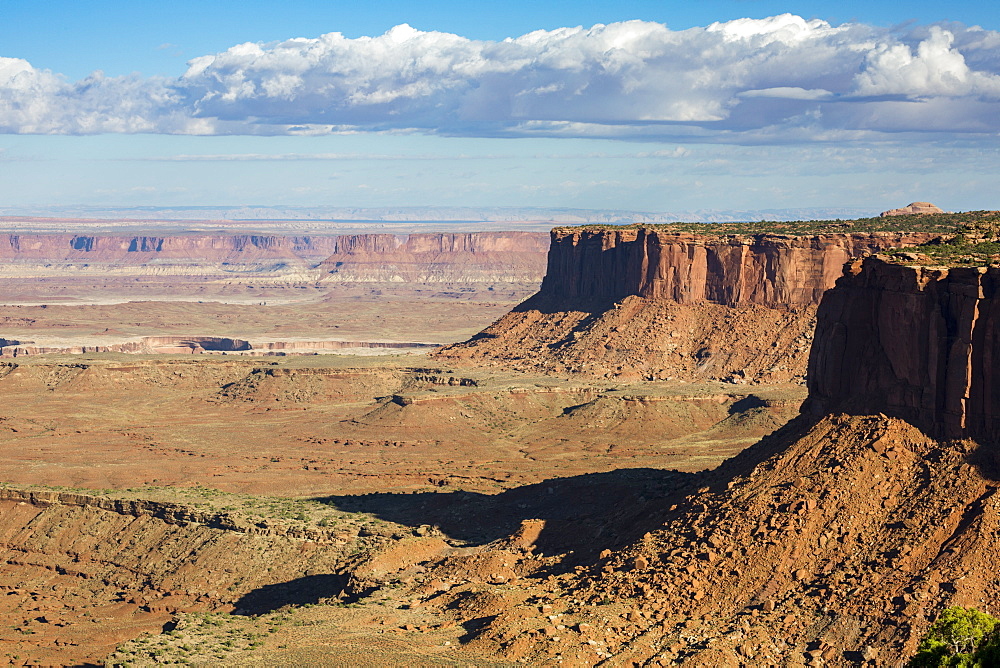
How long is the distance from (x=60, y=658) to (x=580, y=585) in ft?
74.0

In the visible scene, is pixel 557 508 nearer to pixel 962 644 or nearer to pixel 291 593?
pixel 291 593

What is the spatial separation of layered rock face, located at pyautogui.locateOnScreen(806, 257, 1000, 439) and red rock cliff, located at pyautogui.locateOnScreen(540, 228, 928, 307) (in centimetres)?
6956

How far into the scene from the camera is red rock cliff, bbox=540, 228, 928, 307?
13438cm

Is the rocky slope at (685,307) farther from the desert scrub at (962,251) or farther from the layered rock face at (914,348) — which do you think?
the layered rock face at (914,348)

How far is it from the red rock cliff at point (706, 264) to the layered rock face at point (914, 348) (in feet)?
228

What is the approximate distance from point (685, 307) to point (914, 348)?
9024cm

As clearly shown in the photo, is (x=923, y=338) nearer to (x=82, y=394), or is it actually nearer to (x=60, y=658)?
(x=60, y=658)

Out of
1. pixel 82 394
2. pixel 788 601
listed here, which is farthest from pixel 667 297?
pixel 788 601

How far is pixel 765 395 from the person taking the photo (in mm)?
123500

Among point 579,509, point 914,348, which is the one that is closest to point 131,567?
point 579,509

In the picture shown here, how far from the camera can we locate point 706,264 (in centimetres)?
14362

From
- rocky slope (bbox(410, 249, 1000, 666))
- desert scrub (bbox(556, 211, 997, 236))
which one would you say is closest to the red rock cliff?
desert scrub (bbox(556, 211, 997, 236))

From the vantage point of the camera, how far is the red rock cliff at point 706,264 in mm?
134375

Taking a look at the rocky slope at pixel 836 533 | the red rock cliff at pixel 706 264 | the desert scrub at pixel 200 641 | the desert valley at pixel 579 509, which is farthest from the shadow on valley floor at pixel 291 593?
the red rock cliff at pixel 706 264
